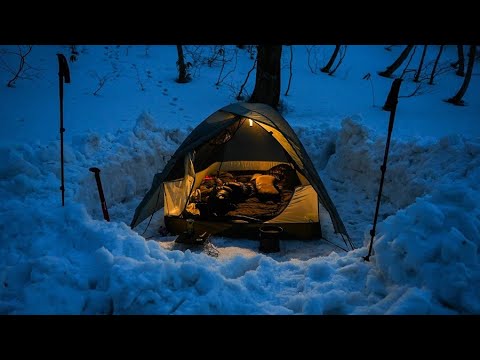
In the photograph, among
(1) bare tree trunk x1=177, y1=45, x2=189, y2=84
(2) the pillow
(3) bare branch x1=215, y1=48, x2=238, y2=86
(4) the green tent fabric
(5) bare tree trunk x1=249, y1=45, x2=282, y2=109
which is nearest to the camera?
(4) the green tent fabric

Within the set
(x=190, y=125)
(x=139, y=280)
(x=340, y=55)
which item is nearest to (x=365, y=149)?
(x=190, y=125)

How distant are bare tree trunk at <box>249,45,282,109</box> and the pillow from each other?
3.77m

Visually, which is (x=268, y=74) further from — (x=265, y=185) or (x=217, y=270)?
(x=217, y=270)

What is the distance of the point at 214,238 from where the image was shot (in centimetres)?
559

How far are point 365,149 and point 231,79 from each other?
726cm

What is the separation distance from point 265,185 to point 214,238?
156 centimetres

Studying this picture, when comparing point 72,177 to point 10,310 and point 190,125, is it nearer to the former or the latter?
point 10,310

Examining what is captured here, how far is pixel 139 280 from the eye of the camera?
2.62 meters

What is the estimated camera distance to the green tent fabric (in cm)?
535

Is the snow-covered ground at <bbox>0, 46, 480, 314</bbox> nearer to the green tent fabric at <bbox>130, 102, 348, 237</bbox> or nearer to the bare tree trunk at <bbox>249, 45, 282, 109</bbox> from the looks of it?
the green tent fabric at <bbox>130, 102, 348, 237</bbox>

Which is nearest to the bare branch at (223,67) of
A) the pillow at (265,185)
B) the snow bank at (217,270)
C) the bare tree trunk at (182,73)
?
the bare tree trunk at (182,73)

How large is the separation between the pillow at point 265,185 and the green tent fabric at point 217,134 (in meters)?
0.90

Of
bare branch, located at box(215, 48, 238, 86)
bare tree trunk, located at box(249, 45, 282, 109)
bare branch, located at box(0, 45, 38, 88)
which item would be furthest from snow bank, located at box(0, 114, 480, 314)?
bare branch, located at box(215, 48, 238, 86)

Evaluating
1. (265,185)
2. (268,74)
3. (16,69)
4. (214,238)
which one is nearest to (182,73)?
(268,74)
